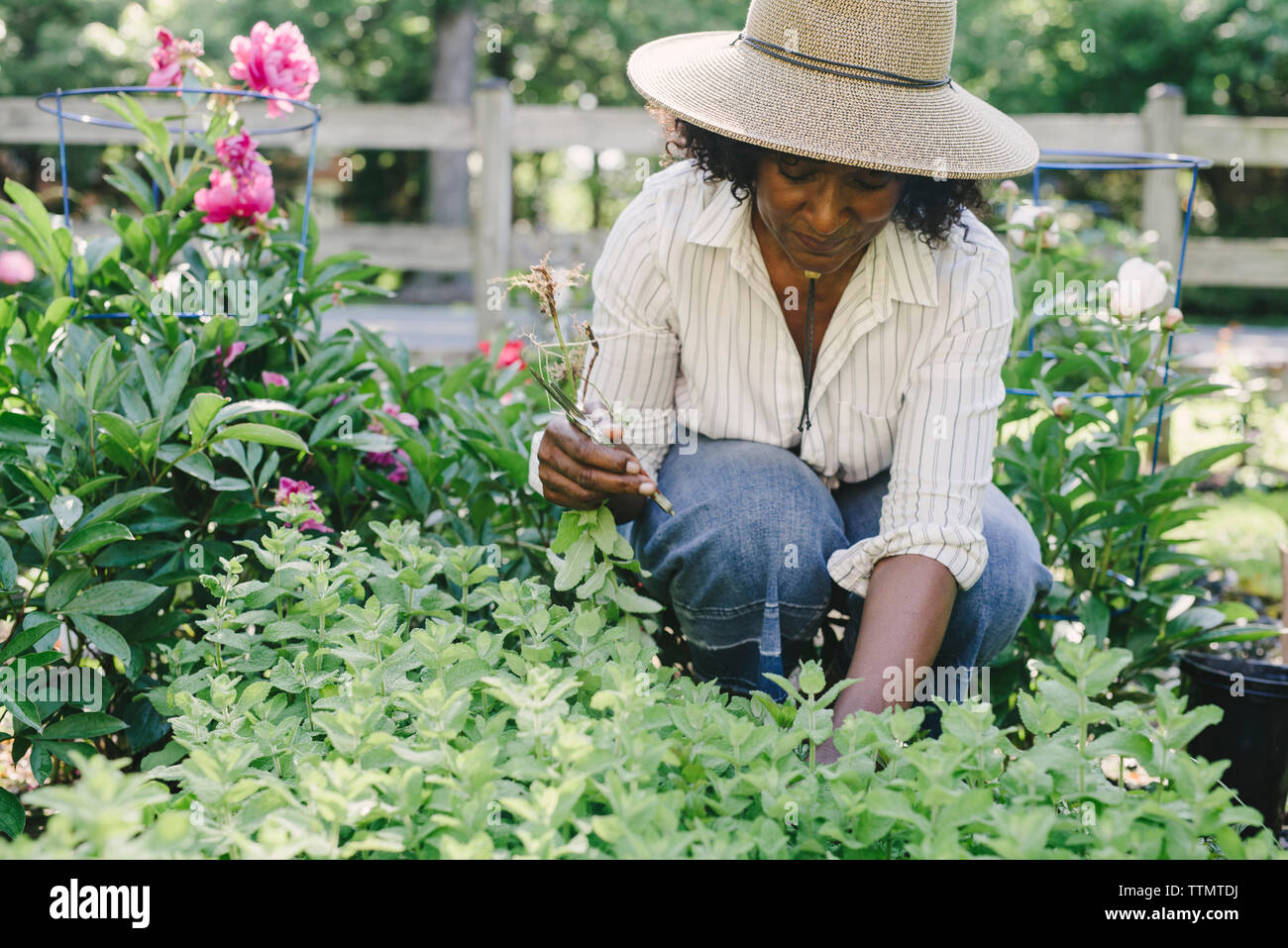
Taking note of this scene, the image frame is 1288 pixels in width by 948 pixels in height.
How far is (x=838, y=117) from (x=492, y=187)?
12.6 feet

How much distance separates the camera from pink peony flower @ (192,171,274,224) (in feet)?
7.26

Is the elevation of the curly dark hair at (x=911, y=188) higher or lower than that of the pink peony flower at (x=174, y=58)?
lower

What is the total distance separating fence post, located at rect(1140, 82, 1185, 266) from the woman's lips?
154 inches

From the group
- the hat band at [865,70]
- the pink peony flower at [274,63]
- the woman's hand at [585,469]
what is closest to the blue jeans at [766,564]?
the woman's hand at [585,469]

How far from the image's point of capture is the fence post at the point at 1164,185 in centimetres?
511

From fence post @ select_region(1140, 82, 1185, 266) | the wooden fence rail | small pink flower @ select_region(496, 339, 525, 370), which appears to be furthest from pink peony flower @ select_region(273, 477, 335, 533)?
fence post @ select_region(1140, 82, 1185, 266)

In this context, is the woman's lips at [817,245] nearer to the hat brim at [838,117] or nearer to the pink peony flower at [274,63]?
the hat brim at [838,117]

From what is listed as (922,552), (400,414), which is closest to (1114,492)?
(922,552)

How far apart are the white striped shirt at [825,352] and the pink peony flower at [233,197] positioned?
2.25ft

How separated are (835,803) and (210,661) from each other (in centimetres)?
87

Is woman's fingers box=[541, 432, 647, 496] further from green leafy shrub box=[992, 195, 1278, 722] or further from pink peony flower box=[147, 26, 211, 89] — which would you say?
pink peony flower box=[147, 26, 211, 89]

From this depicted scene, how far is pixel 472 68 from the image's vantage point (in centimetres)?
1381
